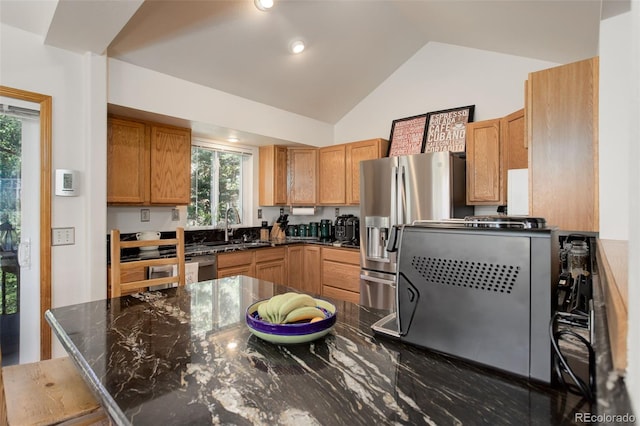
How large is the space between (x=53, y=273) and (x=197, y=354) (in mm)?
1976

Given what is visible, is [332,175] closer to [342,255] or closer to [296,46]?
[342,255]

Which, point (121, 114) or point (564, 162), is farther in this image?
point (121, 114)

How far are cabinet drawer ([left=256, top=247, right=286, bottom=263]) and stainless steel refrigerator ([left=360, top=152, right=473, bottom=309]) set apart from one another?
3.10 ft

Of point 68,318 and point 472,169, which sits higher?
point 472,169

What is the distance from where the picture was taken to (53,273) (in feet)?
7.30

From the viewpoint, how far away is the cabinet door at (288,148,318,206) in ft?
13.8

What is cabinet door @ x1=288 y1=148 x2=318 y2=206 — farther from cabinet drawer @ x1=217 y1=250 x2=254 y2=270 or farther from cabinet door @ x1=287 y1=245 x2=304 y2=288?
cabinet drawer @ x1=217 y1=250 x2=254 y2=270

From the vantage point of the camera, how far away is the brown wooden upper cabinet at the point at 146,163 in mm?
2705

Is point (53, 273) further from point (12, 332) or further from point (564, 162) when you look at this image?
point (564, 162)

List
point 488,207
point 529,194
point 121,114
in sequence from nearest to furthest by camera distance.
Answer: point 529,194 → point 121,114 → point 488,207

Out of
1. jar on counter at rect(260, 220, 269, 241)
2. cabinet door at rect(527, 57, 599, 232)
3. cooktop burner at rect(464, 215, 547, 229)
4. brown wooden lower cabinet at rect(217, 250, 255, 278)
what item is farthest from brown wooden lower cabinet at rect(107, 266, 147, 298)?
cabinet door at rect(527, 57, 599, 232)

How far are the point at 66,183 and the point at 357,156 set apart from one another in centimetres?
280

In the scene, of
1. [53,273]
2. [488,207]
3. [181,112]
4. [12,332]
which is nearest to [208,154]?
[181,112]

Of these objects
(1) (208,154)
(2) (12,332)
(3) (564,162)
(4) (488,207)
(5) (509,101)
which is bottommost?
(2) (12,332)
